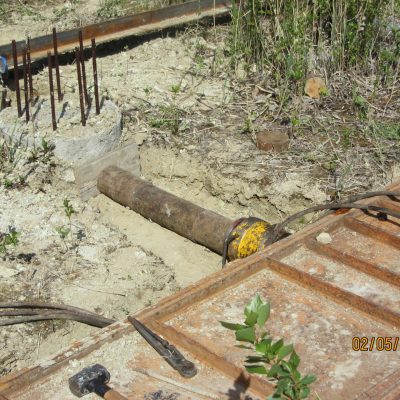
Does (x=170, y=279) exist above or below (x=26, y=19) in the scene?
below

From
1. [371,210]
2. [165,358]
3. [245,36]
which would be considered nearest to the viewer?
[165,358]

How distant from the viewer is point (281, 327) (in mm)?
3256

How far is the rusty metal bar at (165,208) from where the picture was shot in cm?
507

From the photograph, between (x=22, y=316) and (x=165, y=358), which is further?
(x=22, y=316)

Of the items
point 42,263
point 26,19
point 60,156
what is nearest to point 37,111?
point 60,156

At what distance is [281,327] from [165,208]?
2258 mm

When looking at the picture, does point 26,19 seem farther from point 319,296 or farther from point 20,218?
point 319,296

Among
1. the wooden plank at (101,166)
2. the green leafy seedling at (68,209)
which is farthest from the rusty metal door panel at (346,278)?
the wooden plank at (101,166)

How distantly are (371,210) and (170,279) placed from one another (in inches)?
55.7

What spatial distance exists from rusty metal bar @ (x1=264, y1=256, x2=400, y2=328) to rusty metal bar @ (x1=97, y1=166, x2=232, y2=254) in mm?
1316

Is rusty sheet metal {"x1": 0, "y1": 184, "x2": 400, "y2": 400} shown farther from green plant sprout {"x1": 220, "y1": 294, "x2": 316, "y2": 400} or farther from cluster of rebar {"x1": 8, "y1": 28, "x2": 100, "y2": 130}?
cluster of rebar {"x1": 8, "y1": 28, "x2": 100, "y2": 130}

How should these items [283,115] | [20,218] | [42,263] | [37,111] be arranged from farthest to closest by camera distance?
[283,115], [37,111], [20,218], [42,263]

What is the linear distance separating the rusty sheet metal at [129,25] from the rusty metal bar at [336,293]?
3904 millimetres

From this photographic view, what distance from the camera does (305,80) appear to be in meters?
6.70
